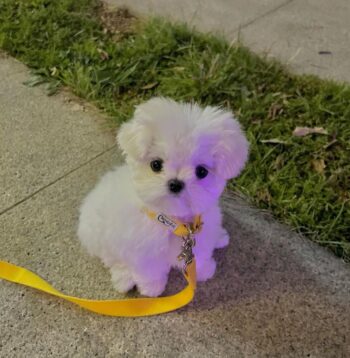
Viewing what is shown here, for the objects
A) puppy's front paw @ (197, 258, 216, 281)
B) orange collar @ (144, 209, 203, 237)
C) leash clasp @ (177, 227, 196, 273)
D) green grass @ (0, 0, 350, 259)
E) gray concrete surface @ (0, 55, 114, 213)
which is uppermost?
orange collar @ (144, 209, 203, 237)

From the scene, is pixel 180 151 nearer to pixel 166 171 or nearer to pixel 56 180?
pixel 166 171

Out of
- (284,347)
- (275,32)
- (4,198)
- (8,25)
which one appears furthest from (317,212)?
(8,25)

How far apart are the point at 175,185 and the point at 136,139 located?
234 millimetres

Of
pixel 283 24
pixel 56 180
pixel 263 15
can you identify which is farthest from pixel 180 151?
pixel 263 15

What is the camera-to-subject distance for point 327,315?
8.15 ft

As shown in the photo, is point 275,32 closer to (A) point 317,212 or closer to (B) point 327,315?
(A) point 317,212

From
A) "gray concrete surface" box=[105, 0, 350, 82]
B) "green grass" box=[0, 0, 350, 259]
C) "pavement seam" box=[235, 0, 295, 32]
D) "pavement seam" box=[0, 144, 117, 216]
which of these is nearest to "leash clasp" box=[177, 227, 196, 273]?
"green grass" box=[0, 0, 350, 259]

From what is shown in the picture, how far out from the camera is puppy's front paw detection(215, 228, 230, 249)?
2698 millimetres

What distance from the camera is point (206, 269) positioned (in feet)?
8.39

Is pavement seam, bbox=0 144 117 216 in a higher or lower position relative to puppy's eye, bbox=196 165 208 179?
lower

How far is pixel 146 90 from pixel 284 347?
222 centimetres

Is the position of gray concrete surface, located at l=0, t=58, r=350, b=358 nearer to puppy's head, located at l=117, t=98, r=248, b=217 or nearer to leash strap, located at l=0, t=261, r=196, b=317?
leash strap, located at l=0, t=261, r=196, b=317

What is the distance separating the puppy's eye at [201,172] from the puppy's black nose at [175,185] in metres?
0.09

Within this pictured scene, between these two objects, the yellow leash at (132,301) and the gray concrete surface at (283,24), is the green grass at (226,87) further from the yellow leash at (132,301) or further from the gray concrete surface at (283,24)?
the yellow leash at (132,301)
